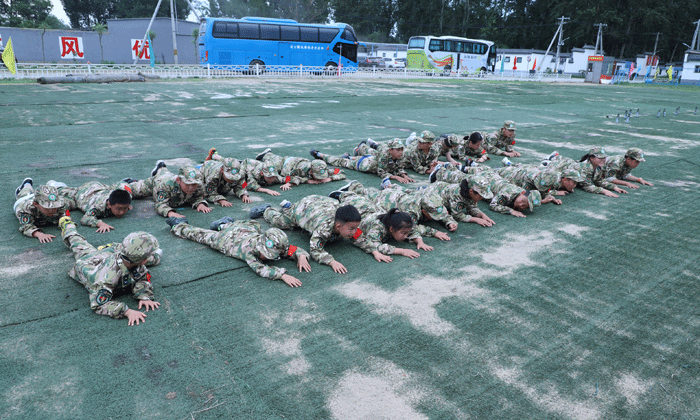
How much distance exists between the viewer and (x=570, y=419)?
8.20 ft

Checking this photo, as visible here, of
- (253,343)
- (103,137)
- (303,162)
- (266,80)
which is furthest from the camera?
(266,80)

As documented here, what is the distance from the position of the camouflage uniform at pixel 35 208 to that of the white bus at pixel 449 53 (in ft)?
103

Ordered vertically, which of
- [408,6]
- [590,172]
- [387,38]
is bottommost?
[590,172]

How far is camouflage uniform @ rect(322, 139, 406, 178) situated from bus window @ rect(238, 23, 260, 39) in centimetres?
1949

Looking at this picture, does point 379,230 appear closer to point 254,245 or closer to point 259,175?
point 254,245

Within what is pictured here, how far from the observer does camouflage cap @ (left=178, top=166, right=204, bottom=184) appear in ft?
17.1

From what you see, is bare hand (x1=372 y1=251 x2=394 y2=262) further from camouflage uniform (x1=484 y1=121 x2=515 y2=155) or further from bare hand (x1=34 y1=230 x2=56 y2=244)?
camouflage uniform (x1=484 y1=121 x2=515 y2=155)

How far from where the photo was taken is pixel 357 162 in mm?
7441

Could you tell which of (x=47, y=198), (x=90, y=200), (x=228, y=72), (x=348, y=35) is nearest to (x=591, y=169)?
(x=90, y=200)

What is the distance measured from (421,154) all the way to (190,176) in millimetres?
3838

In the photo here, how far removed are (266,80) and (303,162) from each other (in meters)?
17.6

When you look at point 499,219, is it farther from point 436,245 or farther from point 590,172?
point 590,172

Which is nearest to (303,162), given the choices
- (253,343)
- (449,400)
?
(253,343)

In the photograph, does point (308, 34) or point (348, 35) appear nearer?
point (308, 34)
